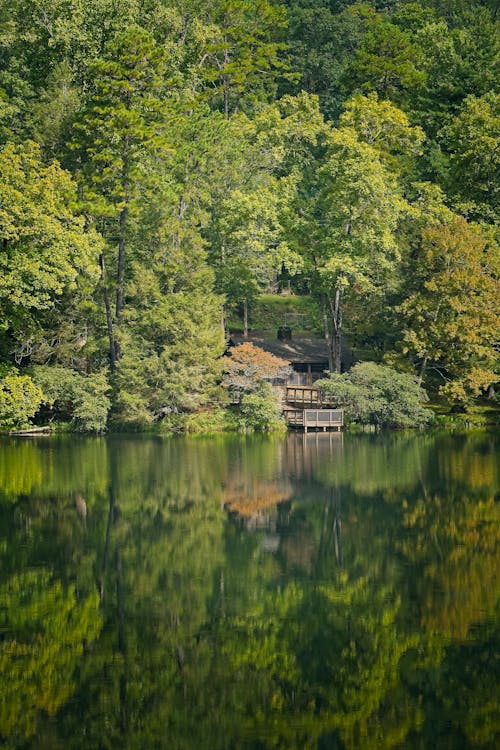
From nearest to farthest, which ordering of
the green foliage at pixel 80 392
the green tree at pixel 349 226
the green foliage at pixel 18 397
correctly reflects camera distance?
the green foliage at pixel 18 397
the green foliage at pixel 80 392
the green tree at pixel 349 226

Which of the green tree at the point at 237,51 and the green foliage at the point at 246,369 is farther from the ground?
the green tree at the point at 237,51

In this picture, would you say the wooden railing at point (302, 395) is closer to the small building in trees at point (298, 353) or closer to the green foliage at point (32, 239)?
the small building in trees at point (298, 353)

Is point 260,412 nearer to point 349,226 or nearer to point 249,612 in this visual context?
point 349,226

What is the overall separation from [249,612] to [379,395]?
117 ft

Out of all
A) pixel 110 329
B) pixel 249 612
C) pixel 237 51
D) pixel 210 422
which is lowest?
pixel 249 612

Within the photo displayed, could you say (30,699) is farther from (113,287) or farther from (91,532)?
(113,287)

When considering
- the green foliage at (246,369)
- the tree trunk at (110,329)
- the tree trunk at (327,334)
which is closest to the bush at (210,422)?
the green foliage at (246,369)

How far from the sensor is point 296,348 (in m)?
63.8

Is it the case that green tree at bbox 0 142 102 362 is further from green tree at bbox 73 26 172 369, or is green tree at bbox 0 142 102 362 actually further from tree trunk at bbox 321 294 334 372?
tree trunk at bbox 321 294 334 372

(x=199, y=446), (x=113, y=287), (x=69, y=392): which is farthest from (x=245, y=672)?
(x=113, y=287)

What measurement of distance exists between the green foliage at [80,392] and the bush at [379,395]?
10939 millimetres

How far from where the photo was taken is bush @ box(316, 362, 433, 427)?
5219cm

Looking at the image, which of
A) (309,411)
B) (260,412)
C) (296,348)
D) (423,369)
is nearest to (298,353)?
(296,348)

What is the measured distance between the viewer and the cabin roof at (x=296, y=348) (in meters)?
61.8
